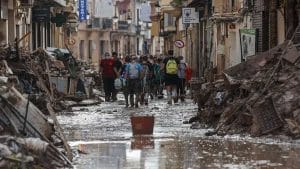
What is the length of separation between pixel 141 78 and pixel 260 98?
11574 mm

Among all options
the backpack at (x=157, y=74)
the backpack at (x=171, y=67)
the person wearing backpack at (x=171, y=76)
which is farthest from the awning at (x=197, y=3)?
the backpack at (x=171, y=67)

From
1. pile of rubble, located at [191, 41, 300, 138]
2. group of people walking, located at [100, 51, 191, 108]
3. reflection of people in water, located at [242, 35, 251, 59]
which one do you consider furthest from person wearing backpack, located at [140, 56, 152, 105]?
pile of rubble, located at [191, 41, 300, 138]

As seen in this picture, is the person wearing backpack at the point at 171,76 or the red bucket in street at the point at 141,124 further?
the person wearing backpack at the point at 171,76

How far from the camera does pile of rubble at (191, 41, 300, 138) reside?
694 inches

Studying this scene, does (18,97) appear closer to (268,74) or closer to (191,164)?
(191,164)

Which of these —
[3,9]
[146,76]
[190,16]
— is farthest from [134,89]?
[190,16]

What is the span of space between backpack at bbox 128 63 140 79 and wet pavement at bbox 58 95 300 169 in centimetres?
635

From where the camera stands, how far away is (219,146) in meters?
16.5

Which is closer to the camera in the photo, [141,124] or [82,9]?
[141,124]

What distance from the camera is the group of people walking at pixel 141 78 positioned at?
29859mm

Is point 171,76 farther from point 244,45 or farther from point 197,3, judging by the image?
point 197,3

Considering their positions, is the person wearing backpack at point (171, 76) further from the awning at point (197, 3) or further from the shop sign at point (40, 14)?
the awning at point (197, 3)

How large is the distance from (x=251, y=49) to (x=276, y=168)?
1693cm

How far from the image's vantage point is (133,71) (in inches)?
1161
